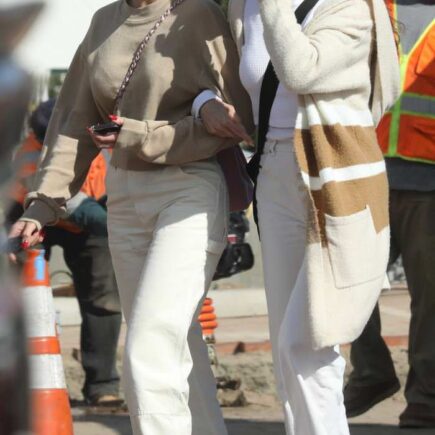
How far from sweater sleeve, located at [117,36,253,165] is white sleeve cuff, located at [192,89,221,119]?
0.08 feet

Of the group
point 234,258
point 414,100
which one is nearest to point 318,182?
point 414,100

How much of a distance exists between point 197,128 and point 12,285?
2543 millimetres

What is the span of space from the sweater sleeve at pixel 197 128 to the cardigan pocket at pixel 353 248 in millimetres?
523

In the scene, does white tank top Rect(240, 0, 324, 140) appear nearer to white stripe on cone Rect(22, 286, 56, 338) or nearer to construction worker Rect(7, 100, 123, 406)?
white stripe on cone Rect(22, 286, 56, 338)

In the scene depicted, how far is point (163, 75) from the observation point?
425 cm

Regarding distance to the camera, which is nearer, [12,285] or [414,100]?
[12,285]

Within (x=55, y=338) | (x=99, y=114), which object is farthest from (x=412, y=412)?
(x=99, y=114)

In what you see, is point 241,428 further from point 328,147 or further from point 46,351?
point 328,147

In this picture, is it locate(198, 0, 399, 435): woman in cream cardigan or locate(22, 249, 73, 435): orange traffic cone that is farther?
locate(22, 249, 73, 435): orange traffic cone

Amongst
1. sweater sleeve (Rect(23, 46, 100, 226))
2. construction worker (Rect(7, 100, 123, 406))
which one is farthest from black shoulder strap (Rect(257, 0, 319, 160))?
construction worker (Rect(7, 100, 123, 406))

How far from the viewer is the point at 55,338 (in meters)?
4.92

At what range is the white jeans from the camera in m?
4.05

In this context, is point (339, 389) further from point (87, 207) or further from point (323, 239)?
point (87, 207)

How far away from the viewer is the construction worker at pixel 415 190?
575 centimetres
